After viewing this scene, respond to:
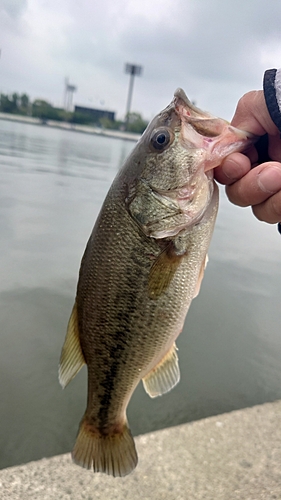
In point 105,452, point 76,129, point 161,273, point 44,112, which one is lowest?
point 76,129

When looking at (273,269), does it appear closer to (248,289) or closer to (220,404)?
(248,289)

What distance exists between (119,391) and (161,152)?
43.3 inches

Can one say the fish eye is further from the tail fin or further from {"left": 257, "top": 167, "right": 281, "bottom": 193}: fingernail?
the tail fin

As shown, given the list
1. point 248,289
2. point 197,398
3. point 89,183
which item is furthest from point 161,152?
point 89,183

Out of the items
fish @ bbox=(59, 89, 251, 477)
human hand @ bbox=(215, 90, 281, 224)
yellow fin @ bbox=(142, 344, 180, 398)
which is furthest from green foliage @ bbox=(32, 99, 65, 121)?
yellow fin @ bbox=(142, 344, 180, 398)

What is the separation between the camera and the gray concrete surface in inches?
73.6

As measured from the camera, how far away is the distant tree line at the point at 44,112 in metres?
82.9

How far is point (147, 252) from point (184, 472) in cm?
139

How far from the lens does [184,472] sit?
206 centimetres

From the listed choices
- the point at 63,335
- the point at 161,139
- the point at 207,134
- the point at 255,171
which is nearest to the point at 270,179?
the point at 255,171

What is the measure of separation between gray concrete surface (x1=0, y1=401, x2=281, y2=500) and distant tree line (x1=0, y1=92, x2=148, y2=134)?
8380 cm

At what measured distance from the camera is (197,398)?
10.5 ft

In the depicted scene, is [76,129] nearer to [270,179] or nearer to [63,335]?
[63,335]

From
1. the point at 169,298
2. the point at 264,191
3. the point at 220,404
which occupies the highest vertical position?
the point at 264,191
